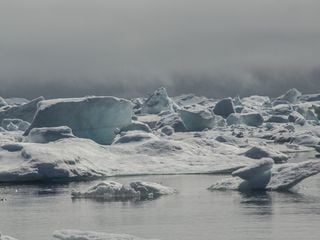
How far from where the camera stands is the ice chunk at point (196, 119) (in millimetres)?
82188

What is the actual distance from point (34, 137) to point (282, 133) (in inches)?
1408

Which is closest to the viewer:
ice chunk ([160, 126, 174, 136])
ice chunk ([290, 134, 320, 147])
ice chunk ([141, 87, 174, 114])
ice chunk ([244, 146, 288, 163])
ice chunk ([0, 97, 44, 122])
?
ice chunk ([244, 146, 288, 163])

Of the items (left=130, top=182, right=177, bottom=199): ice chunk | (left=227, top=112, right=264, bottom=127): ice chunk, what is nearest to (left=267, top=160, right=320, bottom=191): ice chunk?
(left=130, top=182, right=177, bottom=199): ice chunk

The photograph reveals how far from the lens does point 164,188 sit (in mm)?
34875

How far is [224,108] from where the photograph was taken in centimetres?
9912

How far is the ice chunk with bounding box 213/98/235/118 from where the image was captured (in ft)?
322

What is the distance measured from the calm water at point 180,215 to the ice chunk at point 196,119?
45.0 m

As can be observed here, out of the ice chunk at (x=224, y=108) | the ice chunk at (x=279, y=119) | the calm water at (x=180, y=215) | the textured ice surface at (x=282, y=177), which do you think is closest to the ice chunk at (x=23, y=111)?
the ice chunk at (x=224, y=108)

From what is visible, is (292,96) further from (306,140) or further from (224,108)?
(306,140)

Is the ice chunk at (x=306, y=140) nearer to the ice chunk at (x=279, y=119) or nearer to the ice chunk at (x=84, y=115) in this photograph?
the ice chunk at (x=84, y=115)

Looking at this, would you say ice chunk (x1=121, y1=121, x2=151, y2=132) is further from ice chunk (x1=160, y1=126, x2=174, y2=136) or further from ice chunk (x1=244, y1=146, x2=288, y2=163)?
ice chunk (x1=244, y1=146, x2=288, y2=163)

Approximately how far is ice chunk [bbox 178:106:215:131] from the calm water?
147ft

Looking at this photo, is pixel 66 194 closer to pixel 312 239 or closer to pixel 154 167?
pixel 154 167

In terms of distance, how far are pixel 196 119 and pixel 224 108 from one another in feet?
56.4
